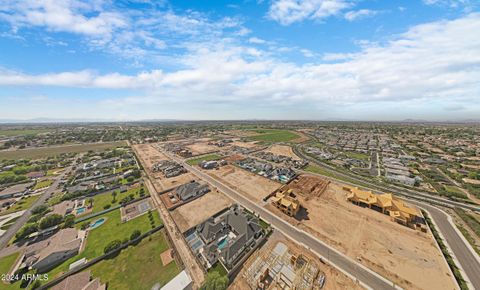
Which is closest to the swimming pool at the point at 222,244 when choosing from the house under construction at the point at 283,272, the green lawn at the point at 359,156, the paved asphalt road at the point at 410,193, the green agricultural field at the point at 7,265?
the house under construction at the point at 283,272

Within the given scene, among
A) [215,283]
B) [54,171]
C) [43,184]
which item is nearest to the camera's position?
[215,283]

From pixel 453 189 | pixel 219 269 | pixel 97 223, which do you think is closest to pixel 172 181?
pixel 97 223

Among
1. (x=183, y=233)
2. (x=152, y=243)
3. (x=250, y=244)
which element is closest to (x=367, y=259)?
(x=250, y=244)

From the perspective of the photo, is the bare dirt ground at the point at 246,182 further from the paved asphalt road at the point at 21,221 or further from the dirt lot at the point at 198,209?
the paved asphalt road at the point at 21,221

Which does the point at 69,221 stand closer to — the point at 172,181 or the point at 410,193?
the point at 172,181

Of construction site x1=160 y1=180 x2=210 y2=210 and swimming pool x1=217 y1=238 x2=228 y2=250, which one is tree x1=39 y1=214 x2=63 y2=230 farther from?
swimming pool x1=217 y1=238 x2=228 y2=250

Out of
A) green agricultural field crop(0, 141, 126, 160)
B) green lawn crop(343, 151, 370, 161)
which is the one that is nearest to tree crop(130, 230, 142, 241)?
green lawn crop(343, 151, 370, 161)

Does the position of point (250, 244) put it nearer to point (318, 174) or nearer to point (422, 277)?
point (422, 277)
